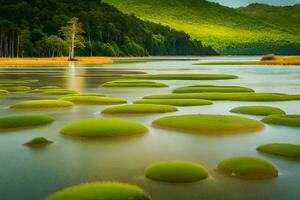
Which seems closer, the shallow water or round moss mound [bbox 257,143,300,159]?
the shallow water

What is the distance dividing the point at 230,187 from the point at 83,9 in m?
189

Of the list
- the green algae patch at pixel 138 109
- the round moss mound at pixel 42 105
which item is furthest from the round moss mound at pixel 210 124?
the round moss mound at pixel 42 105

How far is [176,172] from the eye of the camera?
1324cm

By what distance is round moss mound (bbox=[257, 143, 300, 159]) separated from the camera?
15.6m

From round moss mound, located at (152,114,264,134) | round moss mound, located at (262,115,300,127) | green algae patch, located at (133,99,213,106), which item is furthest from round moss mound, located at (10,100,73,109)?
round moss mound, located at (262,115,300,127)

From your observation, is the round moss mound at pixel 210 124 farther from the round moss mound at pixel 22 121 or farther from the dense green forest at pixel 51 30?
the dense green forest at pixel 51 30

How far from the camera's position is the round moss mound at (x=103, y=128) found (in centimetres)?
1919

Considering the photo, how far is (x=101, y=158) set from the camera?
15.2m

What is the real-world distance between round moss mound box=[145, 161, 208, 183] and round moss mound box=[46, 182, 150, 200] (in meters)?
1.32

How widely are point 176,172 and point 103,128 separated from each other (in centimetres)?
694

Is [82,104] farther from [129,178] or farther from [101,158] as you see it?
[129,178]

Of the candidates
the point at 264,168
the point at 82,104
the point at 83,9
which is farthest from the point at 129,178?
the point at 83,9

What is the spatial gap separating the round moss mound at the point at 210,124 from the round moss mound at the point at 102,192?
863 centimetres

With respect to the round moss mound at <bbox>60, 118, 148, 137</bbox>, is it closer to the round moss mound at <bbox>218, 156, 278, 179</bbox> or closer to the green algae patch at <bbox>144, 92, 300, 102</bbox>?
the round moss mound at <bbox>218, 156, 278, 179</bbox>
